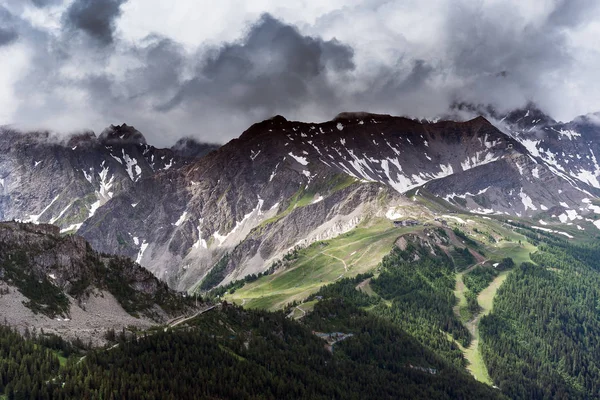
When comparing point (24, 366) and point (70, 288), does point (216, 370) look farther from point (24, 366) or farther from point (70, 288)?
point (70, 288)

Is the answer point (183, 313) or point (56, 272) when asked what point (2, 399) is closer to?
point (56, 272)

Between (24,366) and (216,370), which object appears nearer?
(24,366)

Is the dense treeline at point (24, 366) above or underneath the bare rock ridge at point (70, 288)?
underneath

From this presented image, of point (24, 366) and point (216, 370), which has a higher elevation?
point (24, 366)

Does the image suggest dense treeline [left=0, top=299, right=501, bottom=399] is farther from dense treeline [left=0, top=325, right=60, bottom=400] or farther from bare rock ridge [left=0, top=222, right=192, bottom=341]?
bare rock ridge [left=0, top=222, right=192, bottom=341]

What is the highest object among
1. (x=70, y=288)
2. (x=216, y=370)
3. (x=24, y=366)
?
(x=70, y=288)

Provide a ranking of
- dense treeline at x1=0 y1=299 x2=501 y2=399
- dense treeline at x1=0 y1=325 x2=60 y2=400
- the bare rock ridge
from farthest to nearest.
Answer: the bare rock ridge, dense treeline at x1=0 y1=299 x2=501 y2=399, dense treeline at x1=0 y1=325 x2=60 y2=400

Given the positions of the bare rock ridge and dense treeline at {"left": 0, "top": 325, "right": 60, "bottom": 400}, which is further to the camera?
the bare rock ridge

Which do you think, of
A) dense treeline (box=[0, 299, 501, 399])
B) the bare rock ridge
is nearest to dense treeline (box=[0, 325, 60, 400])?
dense treeline (box=[0, 299, 501, 399])

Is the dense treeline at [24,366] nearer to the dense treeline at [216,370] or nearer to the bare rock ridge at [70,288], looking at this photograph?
the dense treeline at [216,370]

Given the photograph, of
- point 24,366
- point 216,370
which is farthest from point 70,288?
point 24,366

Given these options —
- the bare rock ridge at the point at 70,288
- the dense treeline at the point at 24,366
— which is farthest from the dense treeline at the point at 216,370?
the bare rock ridge at the point at 70,288

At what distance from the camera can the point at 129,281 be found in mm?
188625

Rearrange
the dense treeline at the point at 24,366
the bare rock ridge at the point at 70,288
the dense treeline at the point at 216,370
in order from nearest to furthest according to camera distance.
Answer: the dense treeline at the point at 24,366 < the dense treeline at the point at 216,370 < the bare rock ridge at the point at 70,288
